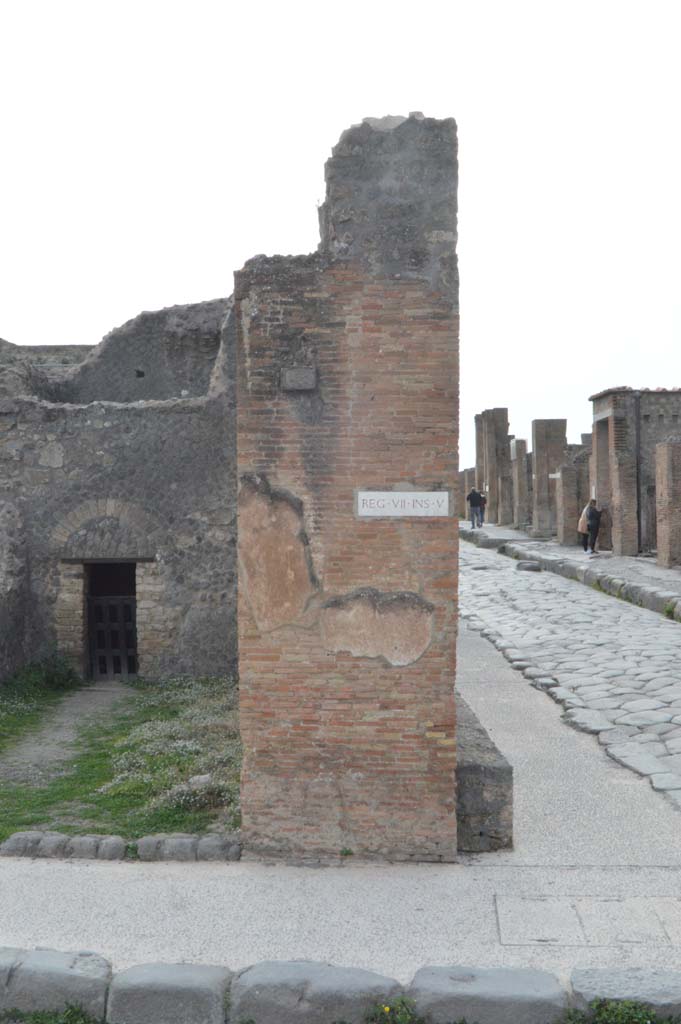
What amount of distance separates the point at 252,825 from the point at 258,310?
2.81 meters

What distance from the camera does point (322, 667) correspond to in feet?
16.5

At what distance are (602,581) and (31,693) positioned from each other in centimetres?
1150

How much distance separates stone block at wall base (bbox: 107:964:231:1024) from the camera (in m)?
3.73

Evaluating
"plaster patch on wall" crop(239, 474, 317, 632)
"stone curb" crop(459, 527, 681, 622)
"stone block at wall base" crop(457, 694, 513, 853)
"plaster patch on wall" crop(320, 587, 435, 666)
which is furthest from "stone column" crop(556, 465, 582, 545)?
"plaster patch on wall" crop(239, 474, 317, 632)

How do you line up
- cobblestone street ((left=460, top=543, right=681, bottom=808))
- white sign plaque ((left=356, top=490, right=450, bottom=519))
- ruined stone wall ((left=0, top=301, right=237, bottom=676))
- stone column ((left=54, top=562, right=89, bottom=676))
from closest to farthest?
1. white sign plaque ((left=356, top=490, right=450, bottom=519))
2. cobblestone street ((left=460, top=543, right=681, bottom=808))
3. ruined stone wall ((left=0, top=301, right=237, bottom=676))
4. stone column ((left=54, top=562, right=89, bottom=676))

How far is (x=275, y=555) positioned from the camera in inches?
200

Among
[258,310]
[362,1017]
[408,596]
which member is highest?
[258,310]

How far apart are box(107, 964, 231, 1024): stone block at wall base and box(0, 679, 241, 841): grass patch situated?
5.16 feet

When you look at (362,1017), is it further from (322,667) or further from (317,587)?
(317,587)

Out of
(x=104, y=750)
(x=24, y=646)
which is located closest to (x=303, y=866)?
(x=104, y=750)

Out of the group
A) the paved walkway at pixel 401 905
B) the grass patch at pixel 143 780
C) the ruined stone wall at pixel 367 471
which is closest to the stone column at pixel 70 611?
the grass patch at pixel 143 780

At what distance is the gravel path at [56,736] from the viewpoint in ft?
22.0

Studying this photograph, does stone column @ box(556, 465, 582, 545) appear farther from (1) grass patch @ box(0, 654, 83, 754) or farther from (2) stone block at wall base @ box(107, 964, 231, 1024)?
(2) stone block at wall base @ box(107, 964, 231, 1024)

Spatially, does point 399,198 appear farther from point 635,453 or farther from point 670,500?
point 635,453
